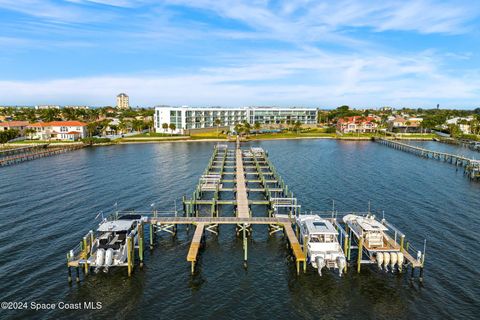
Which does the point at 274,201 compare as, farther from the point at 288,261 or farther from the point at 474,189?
the point at 474,189

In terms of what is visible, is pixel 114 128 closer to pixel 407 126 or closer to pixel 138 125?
pixel 138 125

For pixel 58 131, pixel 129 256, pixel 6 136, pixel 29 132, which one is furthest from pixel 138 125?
pixel 129 256

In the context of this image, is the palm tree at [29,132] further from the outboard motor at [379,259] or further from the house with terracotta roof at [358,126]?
the house with terracotta roof at [358,126]

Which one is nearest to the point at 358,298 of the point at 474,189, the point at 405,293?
the point at 405,293

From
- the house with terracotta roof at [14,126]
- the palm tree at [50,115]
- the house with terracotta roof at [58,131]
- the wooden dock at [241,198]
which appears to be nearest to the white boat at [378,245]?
the wooden dock at [241,198]

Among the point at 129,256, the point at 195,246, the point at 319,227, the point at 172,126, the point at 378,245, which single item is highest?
the point at 172,126

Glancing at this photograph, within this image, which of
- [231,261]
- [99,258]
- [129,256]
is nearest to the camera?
[99,258]
